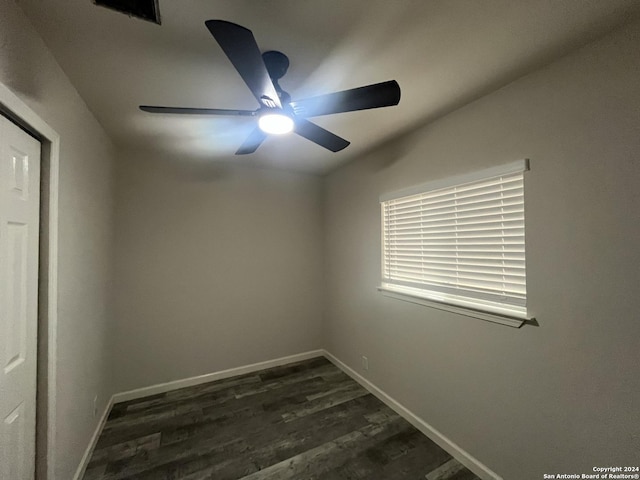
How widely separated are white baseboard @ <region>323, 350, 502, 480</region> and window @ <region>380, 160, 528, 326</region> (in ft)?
3.27

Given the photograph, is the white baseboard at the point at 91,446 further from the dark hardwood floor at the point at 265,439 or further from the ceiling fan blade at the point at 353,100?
the ceiling fan blade at the point at 353,100

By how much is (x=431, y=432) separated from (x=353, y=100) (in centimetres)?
245

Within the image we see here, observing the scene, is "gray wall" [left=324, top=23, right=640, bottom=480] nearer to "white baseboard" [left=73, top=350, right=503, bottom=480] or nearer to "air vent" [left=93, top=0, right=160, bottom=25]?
"white baseboard" [left=73, top=350, right=503, bottom=480]

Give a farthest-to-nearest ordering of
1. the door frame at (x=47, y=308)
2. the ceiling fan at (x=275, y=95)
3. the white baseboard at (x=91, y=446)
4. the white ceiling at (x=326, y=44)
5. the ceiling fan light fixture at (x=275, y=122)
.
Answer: the white baseboard at (x=91, y=446), the ceiling fan light fixture at (x=275, y=122), the door frame at (x=47, y=308), the white ceiling at (x=326, y=44), the ceiling fan at (x=275, y=95)

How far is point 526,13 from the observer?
111 centimetres

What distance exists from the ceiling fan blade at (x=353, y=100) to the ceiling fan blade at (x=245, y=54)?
0.58 feet

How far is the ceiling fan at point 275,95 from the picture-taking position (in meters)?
0.95

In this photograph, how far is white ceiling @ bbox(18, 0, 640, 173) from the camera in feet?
3.56

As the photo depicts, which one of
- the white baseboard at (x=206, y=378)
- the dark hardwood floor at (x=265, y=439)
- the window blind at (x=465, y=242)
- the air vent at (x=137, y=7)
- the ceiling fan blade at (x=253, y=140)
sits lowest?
the dark hardwood floor at (x=265, y=439)

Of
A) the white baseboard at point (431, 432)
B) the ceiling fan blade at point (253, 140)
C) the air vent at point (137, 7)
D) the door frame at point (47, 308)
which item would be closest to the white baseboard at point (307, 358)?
the white baseboard at point (431, 432)

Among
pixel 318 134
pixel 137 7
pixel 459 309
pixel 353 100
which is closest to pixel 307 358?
pixel 459 309

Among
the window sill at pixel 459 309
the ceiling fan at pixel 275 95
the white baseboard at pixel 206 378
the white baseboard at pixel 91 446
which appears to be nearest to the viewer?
the ceiling fan at pixel 275 95

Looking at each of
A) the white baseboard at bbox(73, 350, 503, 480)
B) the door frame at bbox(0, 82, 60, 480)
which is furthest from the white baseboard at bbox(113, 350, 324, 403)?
the door frame at bbox(0, 82, 60, 480)

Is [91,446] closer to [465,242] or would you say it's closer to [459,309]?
[459,309]
